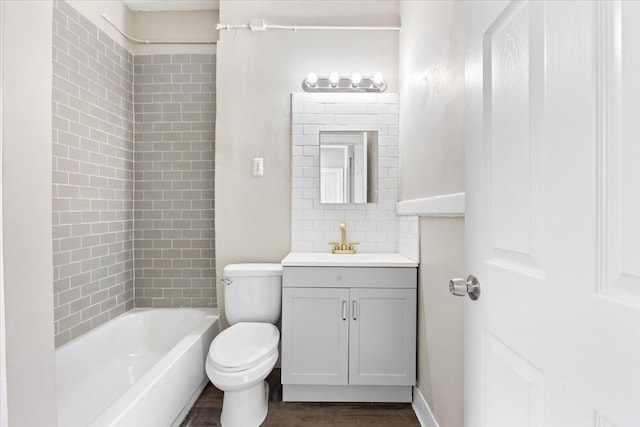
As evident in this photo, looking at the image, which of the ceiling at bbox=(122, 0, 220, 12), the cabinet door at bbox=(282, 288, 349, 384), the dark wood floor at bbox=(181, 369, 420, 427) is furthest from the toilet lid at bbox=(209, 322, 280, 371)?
the ceiling at bbox=(122, 0, 220, 12)

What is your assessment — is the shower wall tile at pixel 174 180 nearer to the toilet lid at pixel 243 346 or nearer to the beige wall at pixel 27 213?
the toilet lid at pixel 243 346

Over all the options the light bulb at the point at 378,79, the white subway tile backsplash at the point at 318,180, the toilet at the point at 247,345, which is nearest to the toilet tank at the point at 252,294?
the toilet at the point at 247,345

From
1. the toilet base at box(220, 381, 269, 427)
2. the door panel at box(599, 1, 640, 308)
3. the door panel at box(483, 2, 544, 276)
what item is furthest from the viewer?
the toilet base at box(220, 381, 269, 427)

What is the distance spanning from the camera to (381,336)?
2039mm

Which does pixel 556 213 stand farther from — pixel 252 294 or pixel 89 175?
pixel 89 175

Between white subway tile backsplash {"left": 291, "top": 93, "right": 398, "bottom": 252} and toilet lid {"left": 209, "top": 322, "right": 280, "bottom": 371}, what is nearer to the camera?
toilet lid {"left": 209, "top": 322, "right": 280, "bottom": 371}

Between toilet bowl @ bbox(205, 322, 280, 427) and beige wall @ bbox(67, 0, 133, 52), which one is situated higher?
beige wall @ bbox(67, 0, 133, 52)

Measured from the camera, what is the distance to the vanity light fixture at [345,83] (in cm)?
247

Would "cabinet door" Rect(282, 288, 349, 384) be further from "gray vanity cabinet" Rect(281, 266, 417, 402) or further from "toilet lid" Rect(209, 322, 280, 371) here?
"toilet lid" Rect(209, 322, 280, 371)

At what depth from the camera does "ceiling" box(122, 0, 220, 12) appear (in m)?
2.61

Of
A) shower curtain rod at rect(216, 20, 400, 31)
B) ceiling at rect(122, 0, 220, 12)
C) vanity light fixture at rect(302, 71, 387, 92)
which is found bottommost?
vanity light fixture at rect(302, 71, 387, 92)

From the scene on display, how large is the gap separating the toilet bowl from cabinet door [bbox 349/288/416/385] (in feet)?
1.52

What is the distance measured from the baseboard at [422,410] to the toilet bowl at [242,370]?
807 millimetres

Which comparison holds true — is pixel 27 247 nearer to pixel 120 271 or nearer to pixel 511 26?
pixel 511 26
